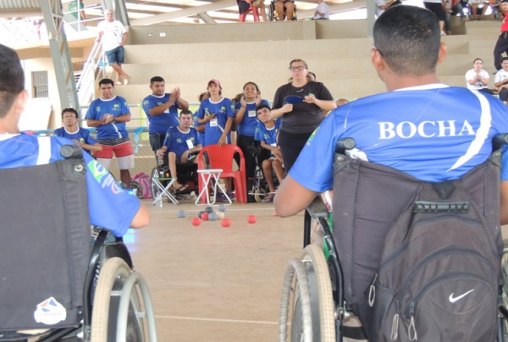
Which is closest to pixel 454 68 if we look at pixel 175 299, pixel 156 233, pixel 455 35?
pixel 455 35

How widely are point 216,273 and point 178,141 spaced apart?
5.70 meters

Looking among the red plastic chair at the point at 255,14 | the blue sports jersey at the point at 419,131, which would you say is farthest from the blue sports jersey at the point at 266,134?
the red plastic chair at the point at 255,14

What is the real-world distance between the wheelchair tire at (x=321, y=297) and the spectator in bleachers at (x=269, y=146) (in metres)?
7.51

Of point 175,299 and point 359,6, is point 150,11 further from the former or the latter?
point 175,299

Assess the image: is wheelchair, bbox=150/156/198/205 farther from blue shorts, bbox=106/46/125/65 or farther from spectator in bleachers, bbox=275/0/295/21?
spectator in bleachers, bbox=275/0/295/21

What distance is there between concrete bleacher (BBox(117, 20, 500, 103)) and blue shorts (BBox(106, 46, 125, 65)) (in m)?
0.49

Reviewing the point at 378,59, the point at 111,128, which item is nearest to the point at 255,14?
the point at 111,128

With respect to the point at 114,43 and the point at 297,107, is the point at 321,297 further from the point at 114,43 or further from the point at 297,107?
the point at 114,43

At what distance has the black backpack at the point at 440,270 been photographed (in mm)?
1733

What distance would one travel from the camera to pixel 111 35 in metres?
14.1

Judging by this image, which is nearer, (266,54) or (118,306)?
(118,306)

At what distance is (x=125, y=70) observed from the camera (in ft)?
48.0

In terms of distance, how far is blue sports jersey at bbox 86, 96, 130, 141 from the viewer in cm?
1008

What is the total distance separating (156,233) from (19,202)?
4693 mm
